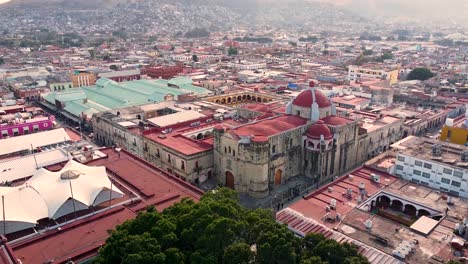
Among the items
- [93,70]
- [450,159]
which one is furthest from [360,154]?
[93,70]

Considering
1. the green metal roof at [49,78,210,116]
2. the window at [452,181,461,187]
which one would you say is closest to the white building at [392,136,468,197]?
the window at [452,181,461,187]

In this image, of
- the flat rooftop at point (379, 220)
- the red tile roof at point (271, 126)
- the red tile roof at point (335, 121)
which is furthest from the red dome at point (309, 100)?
the flat rooftop at point (379, 220)

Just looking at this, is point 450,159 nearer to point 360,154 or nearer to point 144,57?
point 360,154

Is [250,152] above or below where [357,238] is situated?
above

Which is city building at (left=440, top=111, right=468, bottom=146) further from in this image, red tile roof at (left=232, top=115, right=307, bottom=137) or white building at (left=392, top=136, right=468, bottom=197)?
red tile roof at (left=232, top=115, right=307, bottom=137)

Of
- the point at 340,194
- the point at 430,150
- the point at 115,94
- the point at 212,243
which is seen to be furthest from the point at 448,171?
the point at 115,94

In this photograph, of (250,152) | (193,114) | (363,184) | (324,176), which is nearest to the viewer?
(363,184)

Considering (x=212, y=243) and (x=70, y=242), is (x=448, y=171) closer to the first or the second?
(x=212, y=243)
